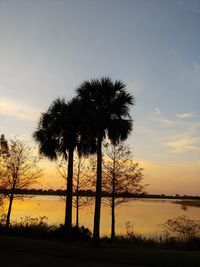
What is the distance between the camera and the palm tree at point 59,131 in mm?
24234

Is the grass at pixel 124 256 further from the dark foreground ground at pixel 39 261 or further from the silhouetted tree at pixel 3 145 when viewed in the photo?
the silhouetted tree at pixel 3 145

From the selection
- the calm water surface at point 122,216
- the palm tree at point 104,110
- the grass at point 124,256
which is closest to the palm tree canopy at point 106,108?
the palm tree at point 104,110

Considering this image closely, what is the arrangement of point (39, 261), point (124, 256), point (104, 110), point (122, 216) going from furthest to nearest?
point (122, 216) < point (104, 110) < point (124, 256) < point (39, 261)

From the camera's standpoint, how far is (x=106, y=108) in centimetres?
2177

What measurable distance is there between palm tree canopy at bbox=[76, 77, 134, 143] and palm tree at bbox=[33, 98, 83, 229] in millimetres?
2028

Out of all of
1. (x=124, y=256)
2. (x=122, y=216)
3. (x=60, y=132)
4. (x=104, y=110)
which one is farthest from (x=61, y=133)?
(x=122, y=216)

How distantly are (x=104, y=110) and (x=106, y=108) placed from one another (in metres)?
0.21

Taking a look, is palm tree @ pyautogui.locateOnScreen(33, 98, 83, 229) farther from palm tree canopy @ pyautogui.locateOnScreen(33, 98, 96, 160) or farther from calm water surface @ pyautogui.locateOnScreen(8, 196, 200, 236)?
calm water surface @ pyautogui.locateOnScreen(8, 196, 200, 236)

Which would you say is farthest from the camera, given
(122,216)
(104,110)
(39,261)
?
(122,216)

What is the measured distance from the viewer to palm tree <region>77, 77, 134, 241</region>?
842 inches

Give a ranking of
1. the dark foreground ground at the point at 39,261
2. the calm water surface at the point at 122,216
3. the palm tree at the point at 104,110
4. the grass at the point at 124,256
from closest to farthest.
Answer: the dark foreground ground at the point at 39,261
the grass at the point at 124,256
the palm tree at the point at 104,110
the calm water surface at the point at 122,216

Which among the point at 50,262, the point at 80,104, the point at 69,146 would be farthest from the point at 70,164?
the point at 50,262

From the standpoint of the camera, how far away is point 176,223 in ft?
81.3

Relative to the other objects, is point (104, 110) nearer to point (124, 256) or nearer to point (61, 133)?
point (61, 133)
